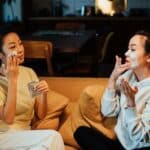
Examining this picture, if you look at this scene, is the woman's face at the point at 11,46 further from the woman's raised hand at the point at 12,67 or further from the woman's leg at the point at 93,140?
the woman's leg at the point at 93,140

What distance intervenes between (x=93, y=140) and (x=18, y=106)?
0.50 m

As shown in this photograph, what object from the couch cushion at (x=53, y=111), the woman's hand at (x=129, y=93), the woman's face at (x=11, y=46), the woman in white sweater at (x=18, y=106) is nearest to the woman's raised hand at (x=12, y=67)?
the woman in white sweater at (x=18, y=106)

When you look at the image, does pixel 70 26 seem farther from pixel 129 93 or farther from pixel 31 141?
pixel 129 93

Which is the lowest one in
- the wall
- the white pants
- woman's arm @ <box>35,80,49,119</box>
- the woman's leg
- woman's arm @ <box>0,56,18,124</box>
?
the woman's leg

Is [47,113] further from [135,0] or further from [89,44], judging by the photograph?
[135,0]

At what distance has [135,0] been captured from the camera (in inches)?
208

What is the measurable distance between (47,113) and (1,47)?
521 millimetres

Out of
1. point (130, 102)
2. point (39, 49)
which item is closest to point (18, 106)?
point (130, 102)

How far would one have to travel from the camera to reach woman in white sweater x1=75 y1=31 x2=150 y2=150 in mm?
2148

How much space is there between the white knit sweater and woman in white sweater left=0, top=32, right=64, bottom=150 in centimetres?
36

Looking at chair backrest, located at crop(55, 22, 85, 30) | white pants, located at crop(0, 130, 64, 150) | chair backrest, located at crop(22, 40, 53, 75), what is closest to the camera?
white pants, located at crop(0, 130, 64, 150)

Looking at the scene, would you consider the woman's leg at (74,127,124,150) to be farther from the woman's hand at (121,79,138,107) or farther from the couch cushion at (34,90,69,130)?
the woman's hand at (121,79,138,107)

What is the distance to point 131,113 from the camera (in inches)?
84.3

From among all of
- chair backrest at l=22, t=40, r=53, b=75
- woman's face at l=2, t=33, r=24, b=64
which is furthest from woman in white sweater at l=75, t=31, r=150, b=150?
chair backrest at l=22, t=40, r=53, b=75
